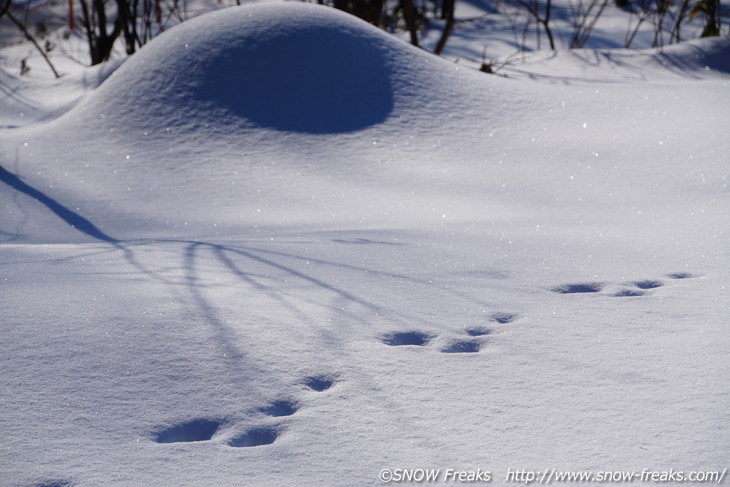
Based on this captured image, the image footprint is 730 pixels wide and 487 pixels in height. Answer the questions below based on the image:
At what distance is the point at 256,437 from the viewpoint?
1.53m

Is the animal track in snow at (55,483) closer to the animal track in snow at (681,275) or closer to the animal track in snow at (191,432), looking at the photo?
the animal track in snow at (191,432)

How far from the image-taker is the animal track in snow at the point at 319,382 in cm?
170

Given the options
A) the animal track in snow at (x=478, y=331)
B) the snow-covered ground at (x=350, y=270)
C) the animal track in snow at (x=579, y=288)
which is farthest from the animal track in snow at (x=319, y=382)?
the animal track in snow at (x=579, y=288)

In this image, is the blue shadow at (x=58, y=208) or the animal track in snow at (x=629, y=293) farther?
the blue shadow at (x=58, y=208)

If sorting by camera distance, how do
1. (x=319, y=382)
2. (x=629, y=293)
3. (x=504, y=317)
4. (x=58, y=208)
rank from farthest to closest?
(x=58, y=208) < (x=629, y=293) < (x=504, y=317) < (x=319, y=382)

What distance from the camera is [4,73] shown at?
795 centimetres

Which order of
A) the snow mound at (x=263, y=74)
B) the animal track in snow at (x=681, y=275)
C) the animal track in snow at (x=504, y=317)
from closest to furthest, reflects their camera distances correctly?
the animal track in snow at (x=504, y=317)
the animal track in snow at (x=681, y=275)
the snow mound at (x=263, y=74)

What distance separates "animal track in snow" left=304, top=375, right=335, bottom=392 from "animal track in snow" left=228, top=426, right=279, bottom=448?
0.18 m

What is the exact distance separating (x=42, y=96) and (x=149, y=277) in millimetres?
5876

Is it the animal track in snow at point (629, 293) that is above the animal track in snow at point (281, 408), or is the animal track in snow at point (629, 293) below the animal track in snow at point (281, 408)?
above

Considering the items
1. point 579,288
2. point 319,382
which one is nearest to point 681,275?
point 579,288

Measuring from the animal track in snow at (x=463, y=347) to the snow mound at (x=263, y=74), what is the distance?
2563 mm

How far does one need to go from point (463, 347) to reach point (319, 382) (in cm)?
40

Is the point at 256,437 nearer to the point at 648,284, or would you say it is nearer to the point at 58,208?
the point at 648,284
